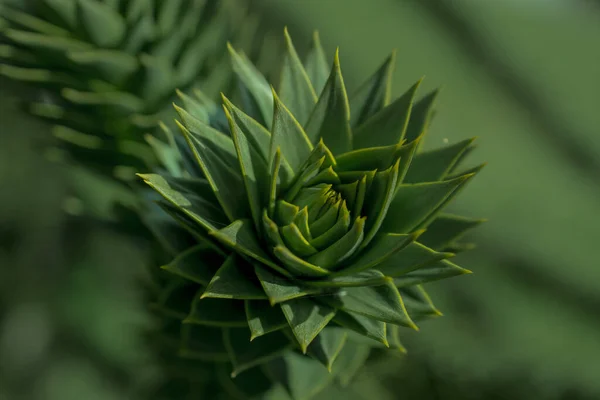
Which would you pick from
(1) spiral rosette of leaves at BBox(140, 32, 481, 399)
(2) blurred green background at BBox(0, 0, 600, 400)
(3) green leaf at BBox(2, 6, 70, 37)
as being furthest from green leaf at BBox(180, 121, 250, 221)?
(2) blurred green background at BBox(0, 0, 600, 400)

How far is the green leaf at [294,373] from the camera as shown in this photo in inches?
20.0

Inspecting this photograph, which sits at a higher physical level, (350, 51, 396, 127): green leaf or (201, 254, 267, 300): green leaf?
(350, 51, 396, 127): green leaf

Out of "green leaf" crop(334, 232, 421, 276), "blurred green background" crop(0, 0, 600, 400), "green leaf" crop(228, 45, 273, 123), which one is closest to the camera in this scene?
"green leaf" crop(334, 232, 421, 276)

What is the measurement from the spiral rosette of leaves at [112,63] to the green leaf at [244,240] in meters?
0.13

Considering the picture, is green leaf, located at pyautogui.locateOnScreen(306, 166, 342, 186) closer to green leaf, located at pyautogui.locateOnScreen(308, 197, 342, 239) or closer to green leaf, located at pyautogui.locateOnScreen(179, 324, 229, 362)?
green leaf, located at pyautogui.locateOnScreen(308, 197, 342, 239)

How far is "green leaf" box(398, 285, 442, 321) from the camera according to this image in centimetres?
45

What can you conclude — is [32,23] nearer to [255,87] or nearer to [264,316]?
[255,87]

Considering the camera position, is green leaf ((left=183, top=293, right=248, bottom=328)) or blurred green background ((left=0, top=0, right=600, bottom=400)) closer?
Answer: green leaf ((left=183, top=293, right=248, bottom=328))

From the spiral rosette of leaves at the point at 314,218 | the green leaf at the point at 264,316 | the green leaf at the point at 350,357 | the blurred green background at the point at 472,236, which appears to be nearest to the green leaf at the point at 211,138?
Result: the spiral rosette of leaves at the point at 314,218

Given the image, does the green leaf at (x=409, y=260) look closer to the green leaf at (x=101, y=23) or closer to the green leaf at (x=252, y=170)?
the green leaf at (x=252, y=170)

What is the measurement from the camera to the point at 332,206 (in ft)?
1.32

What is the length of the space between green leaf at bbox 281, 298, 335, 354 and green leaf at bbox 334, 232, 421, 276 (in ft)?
0.10

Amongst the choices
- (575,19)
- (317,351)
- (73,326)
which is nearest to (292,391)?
(317,351)

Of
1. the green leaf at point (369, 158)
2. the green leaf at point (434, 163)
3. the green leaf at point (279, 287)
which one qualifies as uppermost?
the green leaf at point (434, 163)
